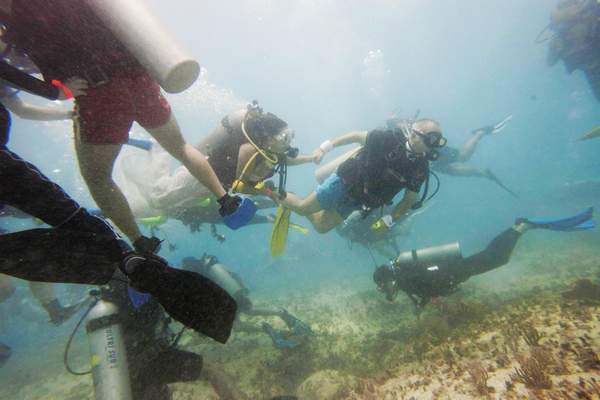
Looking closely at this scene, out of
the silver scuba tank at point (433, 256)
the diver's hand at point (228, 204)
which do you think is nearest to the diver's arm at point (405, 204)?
the silver scuba tank at point (433, 256)

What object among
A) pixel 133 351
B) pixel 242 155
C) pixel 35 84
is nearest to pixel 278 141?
pixel 242 155

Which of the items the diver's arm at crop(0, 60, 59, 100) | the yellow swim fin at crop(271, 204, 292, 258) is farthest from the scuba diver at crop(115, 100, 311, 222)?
the diver's arm at crop(0, 60, 59, 100)

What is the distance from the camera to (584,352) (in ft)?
8.64

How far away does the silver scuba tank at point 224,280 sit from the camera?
7.58 m

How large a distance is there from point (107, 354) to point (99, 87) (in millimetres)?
3797

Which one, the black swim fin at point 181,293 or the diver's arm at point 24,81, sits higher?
the diver's arm at point 24,81

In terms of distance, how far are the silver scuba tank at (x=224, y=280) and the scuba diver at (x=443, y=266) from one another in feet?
15.4

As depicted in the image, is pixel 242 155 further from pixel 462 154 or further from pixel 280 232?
pixel 462 154

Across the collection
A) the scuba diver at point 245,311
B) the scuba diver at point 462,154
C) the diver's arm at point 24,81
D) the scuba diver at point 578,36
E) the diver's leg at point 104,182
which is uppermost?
the scuba diver at point 578,36

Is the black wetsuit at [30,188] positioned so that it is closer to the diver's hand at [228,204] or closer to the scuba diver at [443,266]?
the diver's hand at [228,204]

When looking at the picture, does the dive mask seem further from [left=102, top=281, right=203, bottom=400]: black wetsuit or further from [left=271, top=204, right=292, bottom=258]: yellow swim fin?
[left=102, top=281, right=203, bottom=400]: black wetsuit

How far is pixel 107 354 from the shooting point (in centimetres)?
329

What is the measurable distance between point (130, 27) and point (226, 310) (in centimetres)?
194

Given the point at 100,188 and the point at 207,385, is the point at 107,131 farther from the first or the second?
the point at 207,385
